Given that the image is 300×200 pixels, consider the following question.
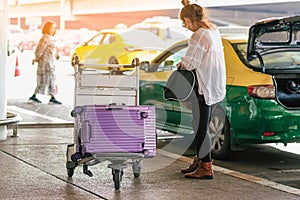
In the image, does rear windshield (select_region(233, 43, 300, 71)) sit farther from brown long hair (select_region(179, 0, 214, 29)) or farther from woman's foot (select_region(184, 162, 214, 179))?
woman's foot (select_region(184, 162, 214, 179))

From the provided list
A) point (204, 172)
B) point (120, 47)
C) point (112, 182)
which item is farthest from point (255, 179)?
point (120, 47)

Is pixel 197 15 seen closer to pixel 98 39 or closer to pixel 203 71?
pixel 203 71

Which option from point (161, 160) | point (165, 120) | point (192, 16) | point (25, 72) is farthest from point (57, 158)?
point (25, 72)

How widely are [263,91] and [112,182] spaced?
210cm

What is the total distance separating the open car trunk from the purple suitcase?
6.96 feet

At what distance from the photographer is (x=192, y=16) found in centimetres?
690

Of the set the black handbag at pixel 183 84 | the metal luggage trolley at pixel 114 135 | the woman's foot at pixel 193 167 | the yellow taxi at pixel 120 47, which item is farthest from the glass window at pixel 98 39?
the metal luggage trolley at pixel 114 135

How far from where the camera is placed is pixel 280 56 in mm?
8297

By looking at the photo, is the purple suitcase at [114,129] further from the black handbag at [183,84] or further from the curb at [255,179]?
the curb at [255,179]

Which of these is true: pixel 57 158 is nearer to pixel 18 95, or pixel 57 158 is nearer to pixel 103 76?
pixel 103 76

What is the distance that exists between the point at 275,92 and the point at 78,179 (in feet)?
7.99

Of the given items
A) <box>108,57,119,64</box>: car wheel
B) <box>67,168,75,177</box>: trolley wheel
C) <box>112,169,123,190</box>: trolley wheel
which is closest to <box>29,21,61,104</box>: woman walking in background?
<box>108,57,119,64</box>: car wheel

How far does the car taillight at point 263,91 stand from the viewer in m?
7.62

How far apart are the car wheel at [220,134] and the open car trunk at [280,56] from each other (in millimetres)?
680
